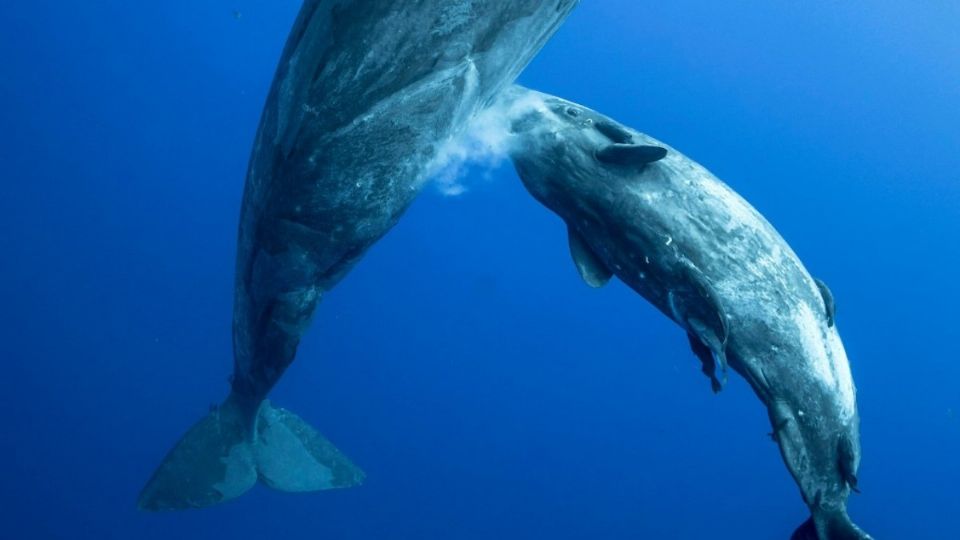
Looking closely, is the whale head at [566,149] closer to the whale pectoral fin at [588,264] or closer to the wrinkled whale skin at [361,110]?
the whale pectoral fin at [588,264]

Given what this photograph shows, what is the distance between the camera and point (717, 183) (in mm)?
4496

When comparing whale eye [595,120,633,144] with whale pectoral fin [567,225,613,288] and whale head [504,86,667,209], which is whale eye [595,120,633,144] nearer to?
whale head [504,86,667,209]

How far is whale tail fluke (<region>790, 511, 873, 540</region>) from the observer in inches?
177

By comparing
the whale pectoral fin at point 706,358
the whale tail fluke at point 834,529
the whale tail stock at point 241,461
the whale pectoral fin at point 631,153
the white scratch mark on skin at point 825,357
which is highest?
the whale pectoral fin at point 631,153

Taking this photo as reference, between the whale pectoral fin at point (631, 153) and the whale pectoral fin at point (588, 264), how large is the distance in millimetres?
675

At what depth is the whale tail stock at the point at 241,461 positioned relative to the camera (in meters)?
6.40

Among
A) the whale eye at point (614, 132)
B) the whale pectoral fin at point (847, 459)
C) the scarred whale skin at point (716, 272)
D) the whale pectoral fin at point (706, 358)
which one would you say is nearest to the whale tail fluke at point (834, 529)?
the scarred whale skin at point (716, 272)

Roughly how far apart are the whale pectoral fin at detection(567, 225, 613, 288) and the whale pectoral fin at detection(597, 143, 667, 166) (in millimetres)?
675

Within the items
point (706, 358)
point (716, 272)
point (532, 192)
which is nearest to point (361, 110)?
point (532, 192)

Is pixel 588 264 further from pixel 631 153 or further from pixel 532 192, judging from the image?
pixel 631 153

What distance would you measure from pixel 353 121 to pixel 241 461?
15.0 feet

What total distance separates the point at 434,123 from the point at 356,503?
16623mm

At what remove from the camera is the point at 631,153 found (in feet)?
13.6

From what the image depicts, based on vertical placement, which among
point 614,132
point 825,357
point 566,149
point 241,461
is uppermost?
point 614,132
